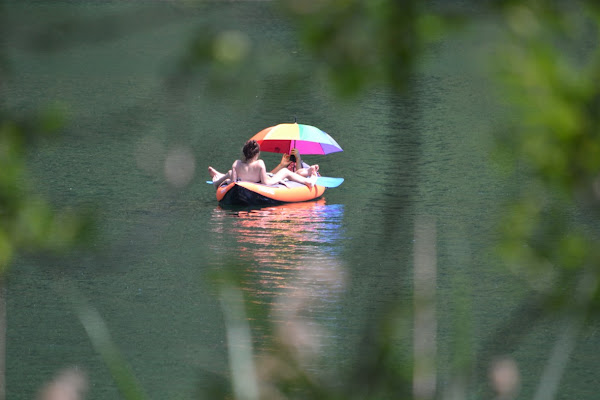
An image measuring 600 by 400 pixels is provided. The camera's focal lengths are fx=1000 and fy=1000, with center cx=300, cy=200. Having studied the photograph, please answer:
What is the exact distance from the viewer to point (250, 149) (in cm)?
1363

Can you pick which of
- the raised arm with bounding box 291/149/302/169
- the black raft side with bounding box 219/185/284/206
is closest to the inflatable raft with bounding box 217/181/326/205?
the black raft side with bounding box 219/185/284/206

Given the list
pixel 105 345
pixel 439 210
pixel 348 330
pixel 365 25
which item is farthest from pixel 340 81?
pixel 439 210

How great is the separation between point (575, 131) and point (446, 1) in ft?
1.00

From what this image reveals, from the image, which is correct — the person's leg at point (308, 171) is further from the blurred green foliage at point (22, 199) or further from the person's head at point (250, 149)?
the blurred green foliage at point (22, 199)

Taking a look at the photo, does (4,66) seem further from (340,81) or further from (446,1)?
(446,1)

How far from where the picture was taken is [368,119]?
21719 millimetres

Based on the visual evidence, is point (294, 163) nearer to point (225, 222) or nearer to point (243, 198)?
point (243, 198)

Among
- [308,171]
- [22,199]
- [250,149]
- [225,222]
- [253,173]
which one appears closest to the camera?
[22,199]

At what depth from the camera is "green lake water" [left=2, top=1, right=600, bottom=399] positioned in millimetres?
1780

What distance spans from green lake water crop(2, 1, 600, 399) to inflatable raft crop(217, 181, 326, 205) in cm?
18

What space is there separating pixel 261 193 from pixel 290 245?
7.02 ft

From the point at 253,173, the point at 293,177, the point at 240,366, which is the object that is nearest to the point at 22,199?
the point at 240,366

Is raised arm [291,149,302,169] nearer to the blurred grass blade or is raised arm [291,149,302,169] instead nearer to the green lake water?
the green lake water

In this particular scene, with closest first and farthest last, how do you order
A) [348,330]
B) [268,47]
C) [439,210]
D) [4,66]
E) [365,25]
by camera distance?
[365,25] → [268,47] → [4,66] → [348,330] → [439,210]
